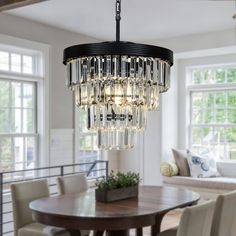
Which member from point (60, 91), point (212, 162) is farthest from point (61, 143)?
point (212, 162)

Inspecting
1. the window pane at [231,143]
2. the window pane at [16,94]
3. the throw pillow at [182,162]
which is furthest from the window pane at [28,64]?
the window pane at [231,143]

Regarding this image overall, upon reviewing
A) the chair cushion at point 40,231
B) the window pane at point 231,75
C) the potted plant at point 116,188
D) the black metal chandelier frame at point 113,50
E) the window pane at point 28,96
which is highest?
the window pane at point 231,75

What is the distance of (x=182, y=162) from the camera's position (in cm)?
662

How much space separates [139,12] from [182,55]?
1.86 meters

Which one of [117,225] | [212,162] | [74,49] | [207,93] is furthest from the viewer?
[207,93]

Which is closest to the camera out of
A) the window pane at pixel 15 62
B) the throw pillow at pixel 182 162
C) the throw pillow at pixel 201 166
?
the window pane at pixel 15 62

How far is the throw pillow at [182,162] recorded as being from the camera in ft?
21.7

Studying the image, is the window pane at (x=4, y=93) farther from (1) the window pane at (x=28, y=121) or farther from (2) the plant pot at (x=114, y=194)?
(2) the plant pot at (x=114, y=194)

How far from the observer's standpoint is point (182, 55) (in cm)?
688

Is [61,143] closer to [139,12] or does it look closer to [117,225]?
[139,12]

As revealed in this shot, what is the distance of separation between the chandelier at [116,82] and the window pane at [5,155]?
1.84 meters

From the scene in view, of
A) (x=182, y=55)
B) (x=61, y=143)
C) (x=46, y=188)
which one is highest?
(x=182, y=55)

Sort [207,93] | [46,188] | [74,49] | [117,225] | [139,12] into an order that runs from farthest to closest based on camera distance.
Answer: [207,93], [139,12], [46,188], [74,49], [117,225]

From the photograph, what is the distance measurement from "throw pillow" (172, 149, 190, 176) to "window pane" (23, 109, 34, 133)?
234 cm
